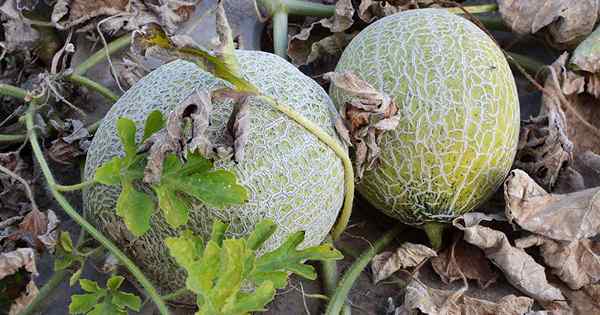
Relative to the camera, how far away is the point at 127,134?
1.39 meters

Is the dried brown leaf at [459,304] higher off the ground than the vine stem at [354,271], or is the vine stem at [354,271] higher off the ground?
the vine stem at [354,271]

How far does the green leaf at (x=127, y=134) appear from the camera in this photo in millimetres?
1382

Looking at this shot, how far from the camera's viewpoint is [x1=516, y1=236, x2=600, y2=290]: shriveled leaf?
1835 mm

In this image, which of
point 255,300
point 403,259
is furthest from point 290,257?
point 403,259

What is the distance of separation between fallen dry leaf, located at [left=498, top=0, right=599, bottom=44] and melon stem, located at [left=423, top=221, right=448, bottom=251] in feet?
2.27

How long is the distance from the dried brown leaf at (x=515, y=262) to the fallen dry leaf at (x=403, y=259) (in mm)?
109

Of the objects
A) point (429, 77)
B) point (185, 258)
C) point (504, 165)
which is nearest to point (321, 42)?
point (429, 77)

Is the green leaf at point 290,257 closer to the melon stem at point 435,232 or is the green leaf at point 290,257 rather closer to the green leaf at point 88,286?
the green leaf at point 88,286

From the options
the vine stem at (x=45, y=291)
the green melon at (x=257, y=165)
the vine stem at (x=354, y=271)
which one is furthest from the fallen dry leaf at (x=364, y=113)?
the vine stem at (x=45, y=291)

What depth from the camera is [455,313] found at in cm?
174

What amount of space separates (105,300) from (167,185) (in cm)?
26

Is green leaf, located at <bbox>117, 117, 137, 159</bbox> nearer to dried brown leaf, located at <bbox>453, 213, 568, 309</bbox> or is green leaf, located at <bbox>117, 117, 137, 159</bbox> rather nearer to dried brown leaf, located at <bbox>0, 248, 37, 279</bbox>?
Answer: dried brown leaf, located at <bbox>0, 248, 37, 279</bbox>

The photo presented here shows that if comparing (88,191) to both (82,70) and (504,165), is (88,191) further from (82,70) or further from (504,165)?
(504,165)

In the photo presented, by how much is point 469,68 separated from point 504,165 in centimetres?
26
